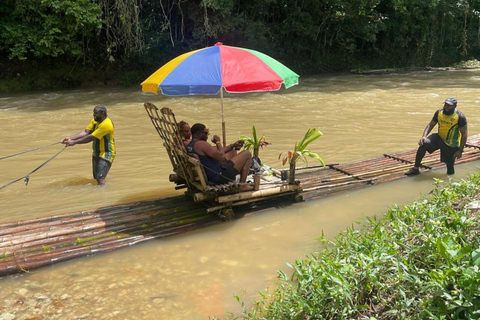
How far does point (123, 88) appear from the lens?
18.4 m

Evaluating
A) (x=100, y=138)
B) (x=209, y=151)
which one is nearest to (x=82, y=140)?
(x=100, y=138)

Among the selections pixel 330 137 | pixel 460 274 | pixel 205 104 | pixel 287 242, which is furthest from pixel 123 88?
pixel 460 274

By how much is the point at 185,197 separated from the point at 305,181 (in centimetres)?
178

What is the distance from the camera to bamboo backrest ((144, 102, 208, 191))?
497 cm

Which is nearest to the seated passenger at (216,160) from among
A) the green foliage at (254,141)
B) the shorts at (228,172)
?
the shorts at (228,172)

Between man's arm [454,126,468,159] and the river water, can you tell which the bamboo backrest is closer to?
the river water

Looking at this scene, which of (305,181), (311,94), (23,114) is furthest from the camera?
(311,94)

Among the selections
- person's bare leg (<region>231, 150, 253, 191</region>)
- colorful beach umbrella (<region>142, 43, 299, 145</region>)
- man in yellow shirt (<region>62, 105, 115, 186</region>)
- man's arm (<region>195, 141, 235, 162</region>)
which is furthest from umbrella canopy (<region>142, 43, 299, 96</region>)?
man in yellow shirt (<region>62, 105, 115, 186</region>)

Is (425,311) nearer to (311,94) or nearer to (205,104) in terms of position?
(205,104)

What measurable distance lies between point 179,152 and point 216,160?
44cm

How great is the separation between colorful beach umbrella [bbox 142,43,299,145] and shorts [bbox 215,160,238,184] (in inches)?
38.5

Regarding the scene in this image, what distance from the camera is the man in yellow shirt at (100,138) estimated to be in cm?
624

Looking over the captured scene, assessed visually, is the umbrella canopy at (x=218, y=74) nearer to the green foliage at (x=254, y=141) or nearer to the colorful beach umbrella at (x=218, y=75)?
the colorful beach umbrella at (x=218, y=75)

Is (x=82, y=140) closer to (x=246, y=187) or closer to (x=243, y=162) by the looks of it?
(x=243, y=162)
